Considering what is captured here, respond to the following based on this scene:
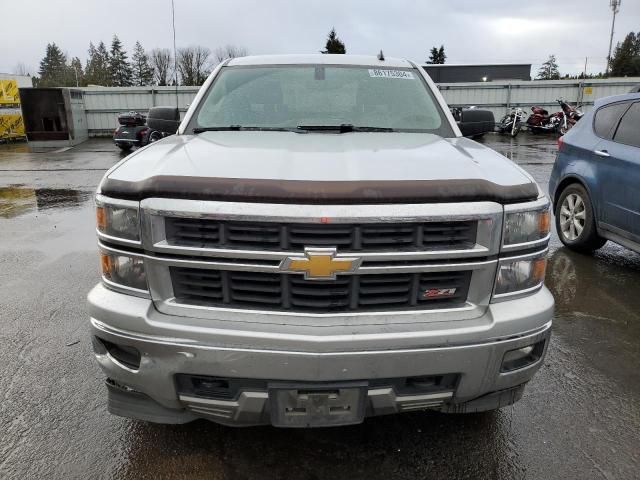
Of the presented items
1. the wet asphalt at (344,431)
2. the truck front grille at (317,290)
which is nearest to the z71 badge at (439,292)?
the truck front grille at (317,290)

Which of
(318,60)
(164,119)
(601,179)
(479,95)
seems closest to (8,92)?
(479,95)

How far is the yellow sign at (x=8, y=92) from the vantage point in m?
21.3

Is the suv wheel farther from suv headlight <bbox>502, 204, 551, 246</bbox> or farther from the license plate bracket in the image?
the license plate bracket

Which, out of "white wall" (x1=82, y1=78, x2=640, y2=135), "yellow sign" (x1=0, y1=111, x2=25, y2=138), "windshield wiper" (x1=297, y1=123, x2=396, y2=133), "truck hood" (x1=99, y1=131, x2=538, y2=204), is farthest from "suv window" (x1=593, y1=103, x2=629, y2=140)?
"yellow sign" (x1=0, y1=111, x2=25, y2=138)

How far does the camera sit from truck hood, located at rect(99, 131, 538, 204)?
1921 millimetres

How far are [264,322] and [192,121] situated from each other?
1857mm

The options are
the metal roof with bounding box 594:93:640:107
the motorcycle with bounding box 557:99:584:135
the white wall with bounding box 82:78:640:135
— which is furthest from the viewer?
the white wall with bounding box 82:78:640:135

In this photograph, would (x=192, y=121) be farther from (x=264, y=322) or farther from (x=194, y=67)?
(x=194, y=67)

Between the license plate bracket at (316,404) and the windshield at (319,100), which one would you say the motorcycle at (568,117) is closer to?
the windshield at (319,100)

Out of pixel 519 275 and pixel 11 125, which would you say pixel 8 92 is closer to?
pixel 11 125

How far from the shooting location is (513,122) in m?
20.9

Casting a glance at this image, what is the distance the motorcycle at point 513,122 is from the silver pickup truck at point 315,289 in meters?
20.4

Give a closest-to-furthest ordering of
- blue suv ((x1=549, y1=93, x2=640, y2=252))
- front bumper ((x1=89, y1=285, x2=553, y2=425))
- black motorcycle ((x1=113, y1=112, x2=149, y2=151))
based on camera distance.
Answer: front bumper ((x1=89, y1=285, x2=553, y2=425))
blue suv ((x1=549, y1=93, x2=640, y2=252))
black motorcycle ((x1=113, y1=112, x2=149, y2=151))

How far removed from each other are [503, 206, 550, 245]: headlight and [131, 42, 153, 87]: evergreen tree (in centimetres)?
7776
